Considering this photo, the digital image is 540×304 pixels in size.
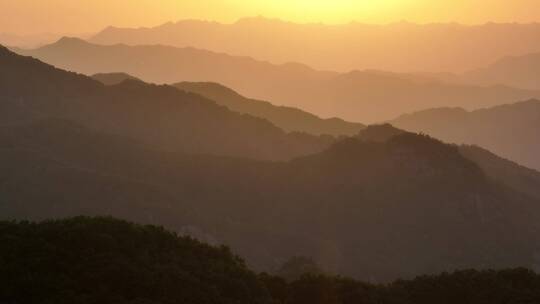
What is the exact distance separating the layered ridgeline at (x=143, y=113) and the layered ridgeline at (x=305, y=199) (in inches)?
785

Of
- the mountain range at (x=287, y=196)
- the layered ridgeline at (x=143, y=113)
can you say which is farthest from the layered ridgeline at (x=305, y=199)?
the layered ridgeline at (x=143, y=113)

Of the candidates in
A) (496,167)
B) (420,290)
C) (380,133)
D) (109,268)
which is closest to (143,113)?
(380,133)

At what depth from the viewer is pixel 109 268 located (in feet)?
136

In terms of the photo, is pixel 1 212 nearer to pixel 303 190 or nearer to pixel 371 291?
pixel 303 190

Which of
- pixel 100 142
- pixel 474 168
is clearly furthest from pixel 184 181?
pixel 474 168

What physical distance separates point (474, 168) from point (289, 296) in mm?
→ 92073

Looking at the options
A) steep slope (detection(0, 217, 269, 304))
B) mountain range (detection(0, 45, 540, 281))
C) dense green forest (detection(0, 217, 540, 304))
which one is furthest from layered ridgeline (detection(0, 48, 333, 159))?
steep slope (detection(0, 217, 269, 304))

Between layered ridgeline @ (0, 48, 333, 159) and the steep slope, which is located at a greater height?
layered ridgeline @ (0, 48, 333, 159)

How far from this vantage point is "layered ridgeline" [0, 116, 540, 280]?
106m

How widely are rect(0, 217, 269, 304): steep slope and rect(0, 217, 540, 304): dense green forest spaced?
0.06 meters

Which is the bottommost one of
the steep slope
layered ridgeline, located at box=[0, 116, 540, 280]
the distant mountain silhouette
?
the steep slope

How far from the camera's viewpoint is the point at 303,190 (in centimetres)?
12756

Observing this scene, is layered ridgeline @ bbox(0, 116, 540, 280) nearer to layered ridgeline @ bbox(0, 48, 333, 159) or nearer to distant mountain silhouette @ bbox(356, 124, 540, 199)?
distant mountain silhouette @ bbox(356, 124, 540, 199)

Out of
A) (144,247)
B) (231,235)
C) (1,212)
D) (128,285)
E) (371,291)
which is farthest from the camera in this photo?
(231,235)
